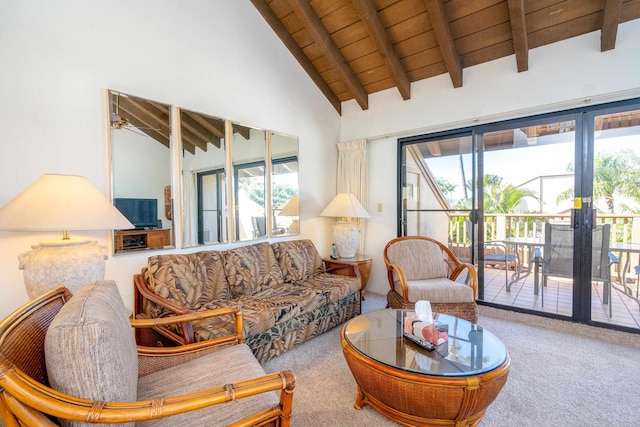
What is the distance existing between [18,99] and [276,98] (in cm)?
221

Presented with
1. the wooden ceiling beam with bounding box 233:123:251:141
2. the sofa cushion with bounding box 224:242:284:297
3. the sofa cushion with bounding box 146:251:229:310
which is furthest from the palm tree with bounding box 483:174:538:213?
the sofa cushion with bounding box 146:251:229:310

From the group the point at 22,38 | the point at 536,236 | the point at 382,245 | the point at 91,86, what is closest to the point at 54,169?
the point at 91,86

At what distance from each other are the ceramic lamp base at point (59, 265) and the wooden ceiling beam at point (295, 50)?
116 inches

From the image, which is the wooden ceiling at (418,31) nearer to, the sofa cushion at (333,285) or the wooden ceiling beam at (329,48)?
the wooden ceiling beam at (329,48)

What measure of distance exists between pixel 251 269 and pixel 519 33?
129 inches

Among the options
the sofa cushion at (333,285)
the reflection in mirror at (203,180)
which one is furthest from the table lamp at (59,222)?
the sofa cushion at (333,285)

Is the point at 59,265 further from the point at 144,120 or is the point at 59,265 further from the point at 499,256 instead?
the point at 499,256

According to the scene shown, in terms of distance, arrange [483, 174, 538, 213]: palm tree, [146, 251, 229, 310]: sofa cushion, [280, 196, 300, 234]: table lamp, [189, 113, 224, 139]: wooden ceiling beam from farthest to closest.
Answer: [280, 196, 300, 234]: table lamp < [483, 174, 538, 213]: palm tree < [189, 113, 224, 139]: wooden ceiling beam < [146, 251, 229, 310]: sofa cushion

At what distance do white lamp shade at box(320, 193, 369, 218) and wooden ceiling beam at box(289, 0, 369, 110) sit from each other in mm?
1369

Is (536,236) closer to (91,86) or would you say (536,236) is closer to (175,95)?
(175,95)

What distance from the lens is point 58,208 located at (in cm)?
154

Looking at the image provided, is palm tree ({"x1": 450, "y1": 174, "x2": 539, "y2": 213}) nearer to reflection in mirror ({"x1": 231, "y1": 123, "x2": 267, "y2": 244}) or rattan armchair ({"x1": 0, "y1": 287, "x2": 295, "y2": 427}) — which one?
reflection in mirror ({"x1": 231, "y1": 123, "x2": 267, "y2": 244})

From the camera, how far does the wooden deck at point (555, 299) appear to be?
268 cm

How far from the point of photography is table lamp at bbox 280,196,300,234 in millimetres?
3553
